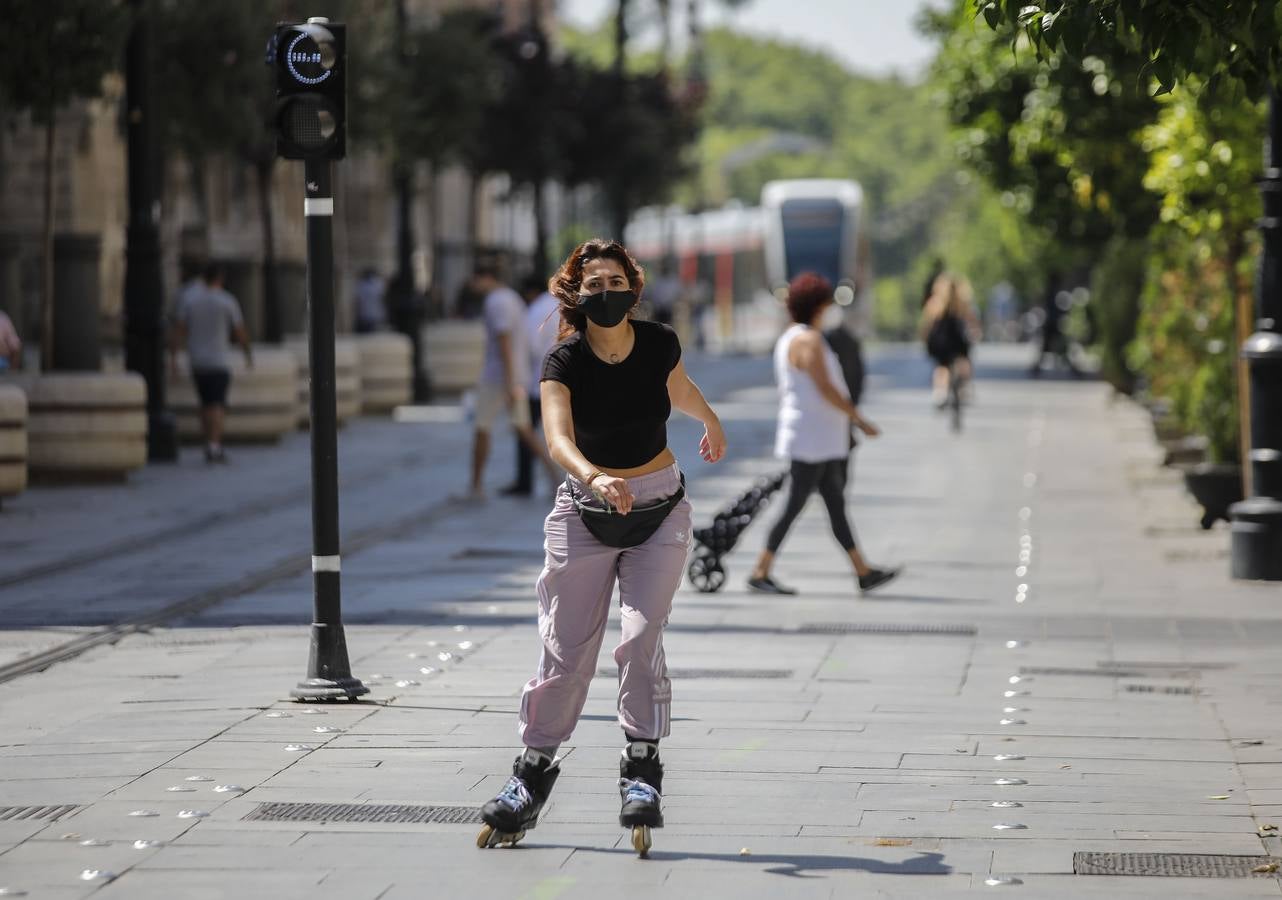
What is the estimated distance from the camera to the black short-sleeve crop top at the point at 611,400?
22.8 ft

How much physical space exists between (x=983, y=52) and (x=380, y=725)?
14.6 metres

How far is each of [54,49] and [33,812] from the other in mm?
13256

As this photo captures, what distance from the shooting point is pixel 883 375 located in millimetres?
46375

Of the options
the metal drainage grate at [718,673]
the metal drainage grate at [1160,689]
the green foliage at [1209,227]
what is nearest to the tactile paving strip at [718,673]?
the metal drainage grate at [718,673]

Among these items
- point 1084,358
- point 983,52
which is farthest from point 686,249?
point 983,52

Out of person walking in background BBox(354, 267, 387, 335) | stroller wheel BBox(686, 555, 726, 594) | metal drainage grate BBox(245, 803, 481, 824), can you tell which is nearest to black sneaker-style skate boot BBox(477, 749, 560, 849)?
metal drainage grate BBox(245, 803, 481, 824)

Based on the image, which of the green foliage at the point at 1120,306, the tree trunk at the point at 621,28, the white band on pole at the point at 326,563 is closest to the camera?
the white band on pole at the point at 326,563

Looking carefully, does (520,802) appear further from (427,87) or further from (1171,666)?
(427,87)

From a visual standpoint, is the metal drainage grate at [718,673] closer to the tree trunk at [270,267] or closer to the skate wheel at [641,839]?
the skate wheel at [641,839]

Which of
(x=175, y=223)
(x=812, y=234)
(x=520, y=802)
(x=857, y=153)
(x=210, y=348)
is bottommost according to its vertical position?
(x=520, y=802)

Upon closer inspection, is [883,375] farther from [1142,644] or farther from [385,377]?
[1142,644]

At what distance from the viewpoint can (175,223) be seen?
3709cm

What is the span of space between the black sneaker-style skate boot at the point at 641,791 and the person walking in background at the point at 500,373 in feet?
37.1

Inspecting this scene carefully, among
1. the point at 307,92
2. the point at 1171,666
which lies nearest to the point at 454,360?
the point at 1171,666
